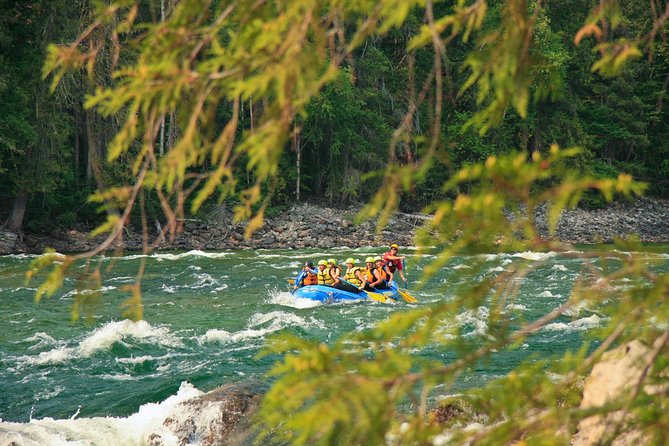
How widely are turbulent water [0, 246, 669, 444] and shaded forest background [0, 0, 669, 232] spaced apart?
3544mm

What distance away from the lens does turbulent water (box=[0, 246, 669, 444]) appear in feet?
28.0

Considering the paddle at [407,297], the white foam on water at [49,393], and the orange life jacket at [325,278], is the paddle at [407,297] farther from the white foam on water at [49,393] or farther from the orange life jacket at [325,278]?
the white foam on water at [49,393]

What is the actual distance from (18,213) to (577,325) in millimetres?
19754

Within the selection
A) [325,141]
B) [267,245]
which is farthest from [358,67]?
[267,245]

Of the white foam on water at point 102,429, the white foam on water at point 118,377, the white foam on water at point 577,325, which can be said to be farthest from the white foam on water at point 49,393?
the white foam on water at point 577,325

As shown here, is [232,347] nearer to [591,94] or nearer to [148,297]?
[148,297]

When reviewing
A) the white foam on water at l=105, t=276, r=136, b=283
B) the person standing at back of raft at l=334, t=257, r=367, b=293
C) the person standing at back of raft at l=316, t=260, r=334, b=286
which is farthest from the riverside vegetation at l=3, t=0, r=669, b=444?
the white foam on water at l=105, t=276, r=136, b=283

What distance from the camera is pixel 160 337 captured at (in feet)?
41.5

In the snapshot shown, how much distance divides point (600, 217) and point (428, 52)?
10.5 metres

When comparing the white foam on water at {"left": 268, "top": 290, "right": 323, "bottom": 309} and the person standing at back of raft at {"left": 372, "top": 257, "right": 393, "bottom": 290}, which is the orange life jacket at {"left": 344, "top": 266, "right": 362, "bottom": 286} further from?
the white foam on water at {"left": 268, "top": 290, "right": 323, "bottom": 309}

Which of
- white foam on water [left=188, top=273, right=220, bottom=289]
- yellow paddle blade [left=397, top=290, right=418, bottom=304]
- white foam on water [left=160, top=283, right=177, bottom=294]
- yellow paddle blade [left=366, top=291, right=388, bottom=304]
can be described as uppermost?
yellow paddle blade [left=366, top=291, right=388, bottom=304]

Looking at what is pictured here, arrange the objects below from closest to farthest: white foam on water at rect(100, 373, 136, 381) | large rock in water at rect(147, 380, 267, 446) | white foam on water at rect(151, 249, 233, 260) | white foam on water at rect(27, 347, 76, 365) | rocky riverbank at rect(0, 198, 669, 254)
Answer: large rock in water at rect(147, 380, 267, 446)
white foam on water at rect(100, 373, 136, 381)
white foam on water at rect(27, 347, 76, 365)
white foam on water at rect(151, 249, 233, 260)
rocky riverbank at rect(0, 198, 669, 254)

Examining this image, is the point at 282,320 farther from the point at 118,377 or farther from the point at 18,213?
the point at 18,213

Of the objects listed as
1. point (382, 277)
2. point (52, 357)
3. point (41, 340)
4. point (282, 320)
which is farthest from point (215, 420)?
point (382, 277)
